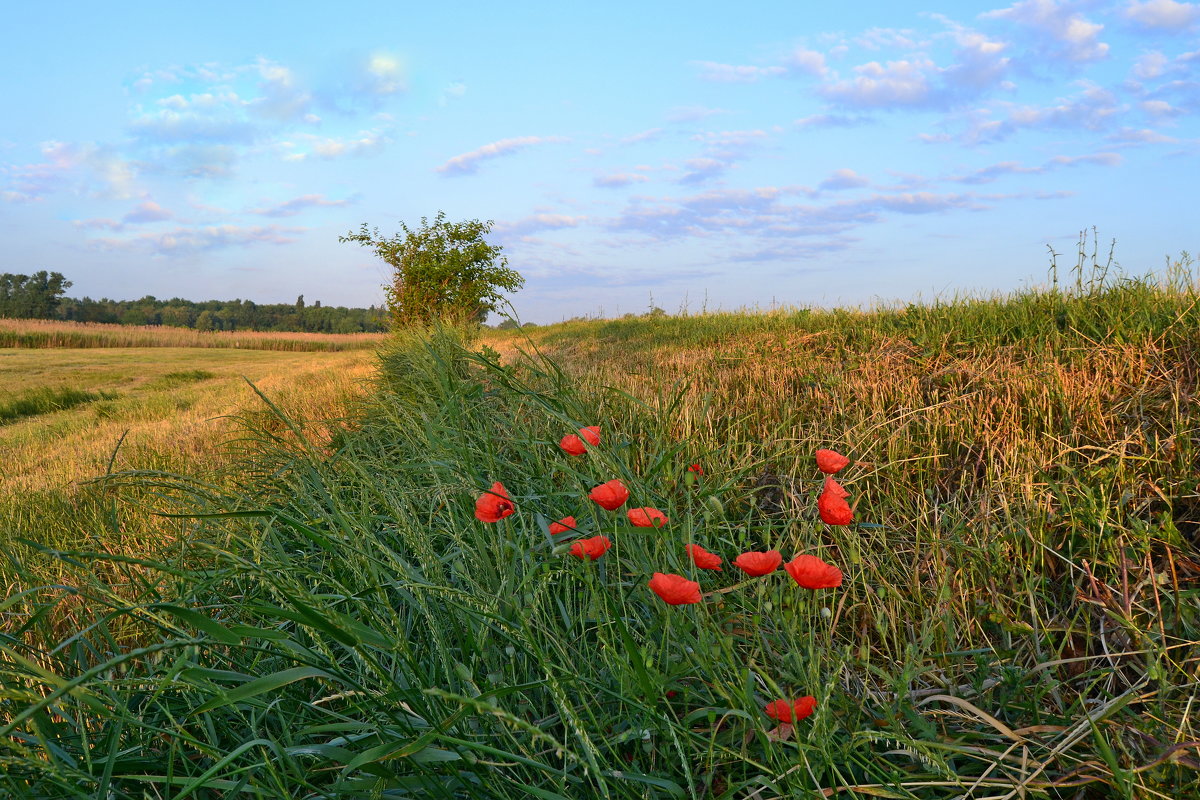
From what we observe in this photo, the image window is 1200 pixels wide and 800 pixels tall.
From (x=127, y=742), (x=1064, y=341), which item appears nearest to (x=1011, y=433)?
(x=1064, y=341)

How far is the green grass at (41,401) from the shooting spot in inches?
365

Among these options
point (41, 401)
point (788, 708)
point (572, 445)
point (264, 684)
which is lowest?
point (41, 401)

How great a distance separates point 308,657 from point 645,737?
65 cm

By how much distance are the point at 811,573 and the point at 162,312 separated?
65.7 meters

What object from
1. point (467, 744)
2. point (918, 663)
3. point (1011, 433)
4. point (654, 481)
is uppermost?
point (1011, 433)

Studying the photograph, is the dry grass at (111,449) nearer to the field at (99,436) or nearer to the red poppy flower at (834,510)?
the field at (99,436)

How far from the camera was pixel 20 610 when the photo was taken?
2.25 m

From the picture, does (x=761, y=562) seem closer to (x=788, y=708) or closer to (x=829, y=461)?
(x=788, y=708)

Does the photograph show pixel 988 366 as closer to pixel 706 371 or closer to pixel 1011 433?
pixel 1011 433

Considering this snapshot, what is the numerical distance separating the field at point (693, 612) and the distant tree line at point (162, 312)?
45.2 m

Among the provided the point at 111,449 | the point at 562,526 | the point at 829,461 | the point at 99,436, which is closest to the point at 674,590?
the point at 562,526

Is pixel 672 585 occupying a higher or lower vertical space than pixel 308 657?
higher

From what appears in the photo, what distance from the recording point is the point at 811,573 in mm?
1246

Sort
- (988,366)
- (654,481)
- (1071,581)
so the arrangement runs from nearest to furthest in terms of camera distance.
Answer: (1071,581) → (654,481) → (988,366)
